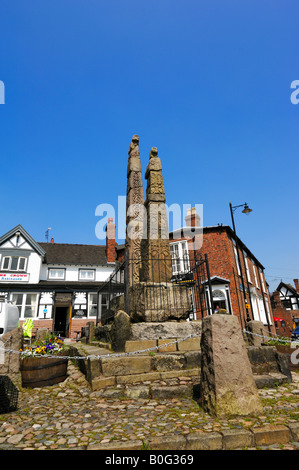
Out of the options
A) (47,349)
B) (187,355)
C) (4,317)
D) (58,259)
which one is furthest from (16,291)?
(187,355)

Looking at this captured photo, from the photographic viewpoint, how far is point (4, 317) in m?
9.59

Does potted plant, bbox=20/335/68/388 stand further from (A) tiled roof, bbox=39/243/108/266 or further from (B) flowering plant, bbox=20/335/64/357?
(A) tiled roof, bbox=39/243/108/266

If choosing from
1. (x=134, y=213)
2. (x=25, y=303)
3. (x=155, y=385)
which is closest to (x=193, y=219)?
(x=134, y=213)

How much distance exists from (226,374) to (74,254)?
25059mm

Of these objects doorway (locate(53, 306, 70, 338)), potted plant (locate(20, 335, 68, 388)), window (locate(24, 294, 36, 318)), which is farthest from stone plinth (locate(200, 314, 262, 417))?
doorway (locate(53, 306, 70, 338))

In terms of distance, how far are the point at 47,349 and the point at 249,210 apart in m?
12.4

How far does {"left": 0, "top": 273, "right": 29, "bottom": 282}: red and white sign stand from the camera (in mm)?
21984

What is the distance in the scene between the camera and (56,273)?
24609 mm

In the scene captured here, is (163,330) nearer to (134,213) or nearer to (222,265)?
(134,213)

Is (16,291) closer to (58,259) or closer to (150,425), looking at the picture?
(58,259)

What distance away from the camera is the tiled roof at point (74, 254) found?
2525 centimetres

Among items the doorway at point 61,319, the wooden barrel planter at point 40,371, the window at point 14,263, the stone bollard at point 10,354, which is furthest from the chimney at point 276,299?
the wooden barrel planter at point 40,371

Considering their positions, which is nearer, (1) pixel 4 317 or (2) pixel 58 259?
(1) pixel 4 317

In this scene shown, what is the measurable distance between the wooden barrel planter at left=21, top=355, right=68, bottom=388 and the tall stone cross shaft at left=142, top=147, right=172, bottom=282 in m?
2.88
